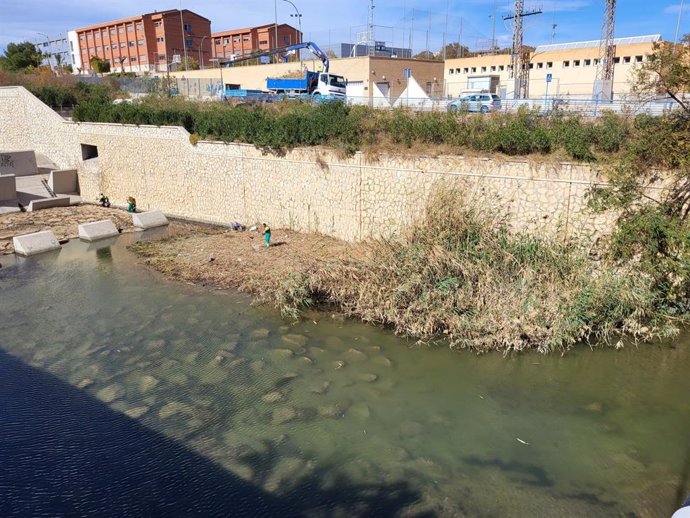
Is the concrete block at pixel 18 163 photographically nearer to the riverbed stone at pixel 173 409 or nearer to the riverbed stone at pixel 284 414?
the riverbed stone at pixel 173 409

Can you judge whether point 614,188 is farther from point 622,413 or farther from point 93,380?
point 93,380

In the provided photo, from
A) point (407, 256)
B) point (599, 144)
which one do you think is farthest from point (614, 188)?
point (407, 256)

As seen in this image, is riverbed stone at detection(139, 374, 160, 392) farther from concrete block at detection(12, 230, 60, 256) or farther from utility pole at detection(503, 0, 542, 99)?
utility pole at detection(503, 0, 542, 99)

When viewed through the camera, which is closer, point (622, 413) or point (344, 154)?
point (622, 413)

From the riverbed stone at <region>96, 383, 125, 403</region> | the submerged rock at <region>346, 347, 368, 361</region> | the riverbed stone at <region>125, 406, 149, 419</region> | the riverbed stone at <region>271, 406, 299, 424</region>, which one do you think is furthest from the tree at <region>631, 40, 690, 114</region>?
the riverbed stone at <region>96, 383, 125, 403</region>

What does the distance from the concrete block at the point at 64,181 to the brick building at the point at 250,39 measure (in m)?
42.9

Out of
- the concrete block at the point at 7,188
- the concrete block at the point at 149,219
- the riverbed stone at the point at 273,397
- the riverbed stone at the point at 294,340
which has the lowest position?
the riverbed stone at the point at 273,397

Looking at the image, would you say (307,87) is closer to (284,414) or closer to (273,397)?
(273,397)

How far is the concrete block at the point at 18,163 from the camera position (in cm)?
2722

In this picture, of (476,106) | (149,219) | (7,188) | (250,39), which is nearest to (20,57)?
(250,39)

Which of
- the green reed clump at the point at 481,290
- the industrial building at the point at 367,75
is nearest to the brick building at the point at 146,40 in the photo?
the industrial building at the point at 367,75

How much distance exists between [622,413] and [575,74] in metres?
34.3

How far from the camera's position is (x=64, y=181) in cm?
2738

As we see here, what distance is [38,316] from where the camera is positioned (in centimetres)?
1357
